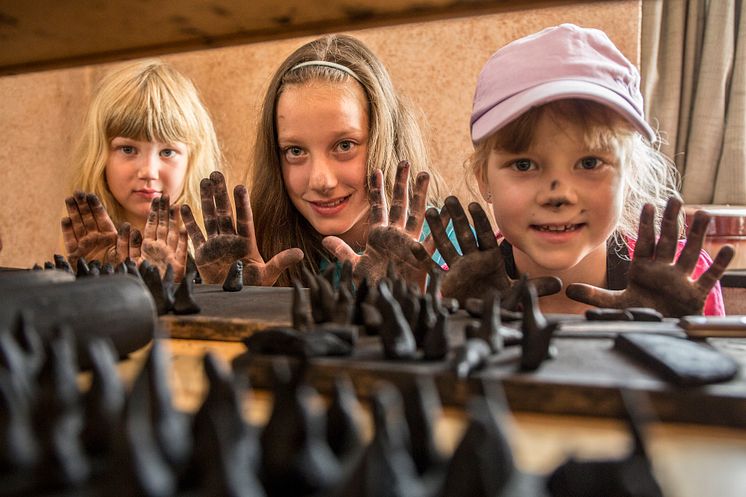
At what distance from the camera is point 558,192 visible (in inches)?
41.6

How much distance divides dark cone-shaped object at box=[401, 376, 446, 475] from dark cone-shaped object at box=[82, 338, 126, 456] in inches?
6.2

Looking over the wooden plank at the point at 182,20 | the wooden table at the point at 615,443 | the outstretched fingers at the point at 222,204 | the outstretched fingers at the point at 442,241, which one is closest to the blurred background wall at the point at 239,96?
the outstretched fingers at the point at 222,204

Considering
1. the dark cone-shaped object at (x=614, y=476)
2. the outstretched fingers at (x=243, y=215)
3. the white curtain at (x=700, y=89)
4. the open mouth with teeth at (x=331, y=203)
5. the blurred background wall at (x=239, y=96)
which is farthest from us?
the white curtain at (x=700, y=89)

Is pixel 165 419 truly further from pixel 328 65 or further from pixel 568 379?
pixel 328 65

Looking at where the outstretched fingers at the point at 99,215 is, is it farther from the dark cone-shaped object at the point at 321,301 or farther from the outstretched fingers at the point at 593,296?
the outstretched fingers at the point at 593,296

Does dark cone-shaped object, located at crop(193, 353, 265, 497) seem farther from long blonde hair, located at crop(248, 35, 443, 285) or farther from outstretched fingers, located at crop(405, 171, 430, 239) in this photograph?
long blonde hair, located at crop(248, 35, 443, 285)

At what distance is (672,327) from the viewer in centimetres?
71


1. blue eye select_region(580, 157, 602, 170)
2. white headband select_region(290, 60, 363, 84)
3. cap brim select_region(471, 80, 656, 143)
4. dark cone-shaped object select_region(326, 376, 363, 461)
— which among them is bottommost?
dark cone-shaped object select_region(326, 376, 363, 461)

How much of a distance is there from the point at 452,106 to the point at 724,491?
→ 2049 mm

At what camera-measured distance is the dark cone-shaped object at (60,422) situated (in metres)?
0.33

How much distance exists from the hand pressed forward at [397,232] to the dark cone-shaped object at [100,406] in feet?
2.63

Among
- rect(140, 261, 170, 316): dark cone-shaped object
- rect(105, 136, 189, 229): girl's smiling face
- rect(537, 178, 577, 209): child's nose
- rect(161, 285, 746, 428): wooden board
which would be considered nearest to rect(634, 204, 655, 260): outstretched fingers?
rect(537, 178, 577, 209): child's nose

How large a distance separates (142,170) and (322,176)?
Result: 22.7 inches

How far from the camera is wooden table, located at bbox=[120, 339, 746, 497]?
37 centimetres
